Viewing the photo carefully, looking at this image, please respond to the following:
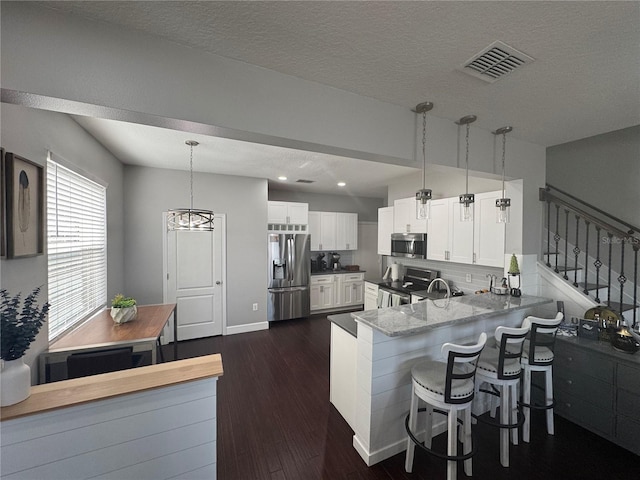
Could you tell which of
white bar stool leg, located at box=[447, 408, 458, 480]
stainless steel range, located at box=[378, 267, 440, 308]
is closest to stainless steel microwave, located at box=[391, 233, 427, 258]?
stainless steel range, located at box=[378, 267, 440, 308]

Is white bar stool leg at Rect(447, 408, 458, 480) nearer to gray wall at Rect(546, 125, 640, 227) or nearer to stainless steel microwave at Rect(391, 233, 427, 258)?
stainless steel microwave at Rect(391, 233, 427, 258)

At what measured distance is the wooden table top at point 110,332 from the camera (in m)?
2.14

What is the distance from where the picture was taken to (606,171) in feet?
10.4

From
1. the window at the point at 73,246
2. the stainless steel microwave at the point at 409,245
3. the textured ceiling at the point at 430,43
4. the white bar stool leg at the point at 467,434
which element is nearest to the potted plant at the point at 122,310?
the window at the point at 73,246

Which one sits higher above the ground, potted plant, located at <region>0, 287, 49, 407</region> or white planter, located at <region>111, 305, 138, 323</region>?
potted plant, located at <region>0, 287, 49, 407</region>

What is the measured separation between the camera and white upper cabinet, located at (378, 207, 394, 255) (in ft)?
15.4

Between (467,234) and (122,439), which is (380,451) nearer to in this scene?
(122,439)

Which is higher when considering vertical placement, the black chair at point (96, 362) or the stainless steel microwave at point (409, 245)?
the stainless steel microwave at point (409, 245)

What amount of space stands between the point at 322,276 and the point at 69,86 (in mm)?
4850

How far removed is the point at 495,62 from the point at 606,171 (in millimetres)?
2981

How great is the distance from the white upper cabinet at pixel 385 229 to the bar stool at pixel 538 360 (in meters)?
2.74

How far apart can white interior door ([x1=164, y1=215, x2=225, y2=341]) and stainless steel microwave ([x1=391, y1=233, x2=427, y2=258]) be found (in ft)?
9.57

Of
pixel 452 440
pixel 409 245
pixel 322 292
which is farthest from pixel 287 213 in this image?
pixel 452 440

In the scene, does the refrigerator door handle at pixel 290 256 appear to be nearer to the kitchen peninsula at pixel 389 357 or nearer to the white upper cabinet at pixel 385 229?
the white upper cabinet at pixel 385 229
